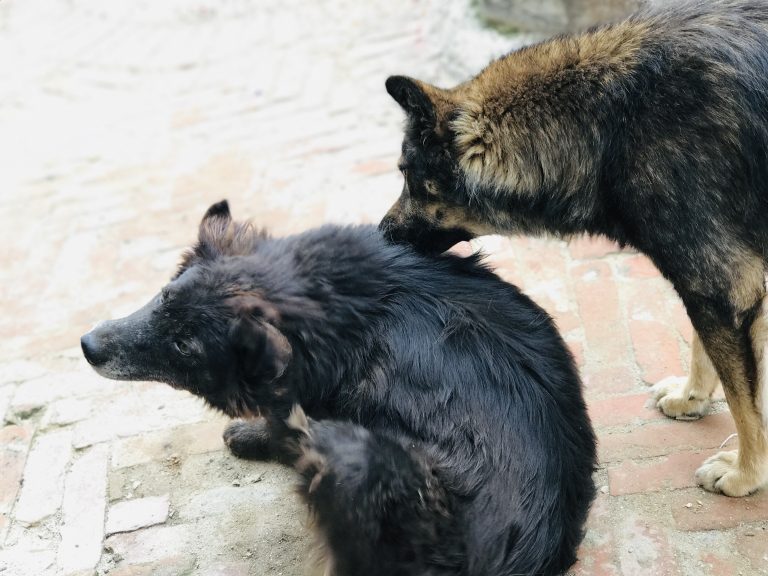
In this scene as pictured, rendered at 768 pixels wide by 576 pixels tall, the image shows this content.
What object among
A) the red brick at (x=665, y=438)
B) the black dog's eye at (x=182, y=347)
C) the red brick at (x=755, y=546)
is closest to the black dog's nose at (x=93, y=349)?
the black dog's eye at (x=182, y=347)

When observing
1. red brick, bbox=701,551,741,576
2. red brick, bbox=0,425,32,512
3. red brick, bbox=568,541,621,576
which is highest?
red brick, bbox=701,551,741,576

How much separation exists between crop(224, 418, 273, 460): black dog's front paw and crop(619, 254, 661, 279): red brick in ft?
7.01

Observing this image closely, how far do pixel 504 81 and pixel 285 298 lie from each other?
128 centimetres

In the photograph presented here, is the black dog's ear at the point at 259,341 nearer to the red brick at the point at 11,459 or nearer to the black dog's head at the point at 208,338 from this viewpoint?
the black dog's head at the point at 208,338

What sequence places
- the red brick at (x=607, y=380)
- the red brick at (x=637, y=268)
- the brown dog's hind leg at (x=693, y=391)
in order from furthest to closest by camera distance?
the red brick at (x=637, y=268)
the red brick at (x=607, y=380)
the brown dog's hind leg at (x=693, y=391)

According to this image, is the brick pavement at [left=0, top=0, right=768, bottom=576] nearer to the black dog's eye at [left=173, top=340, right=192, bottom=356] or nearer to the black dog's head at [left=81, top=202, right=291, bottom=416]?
the black dog's head at [left=81, top=202, right=291, bottom=416]

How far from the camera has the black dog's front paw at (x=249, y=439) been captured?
12.1ft

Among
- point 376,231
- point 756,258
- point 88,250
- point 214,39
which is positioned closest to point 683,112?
point 756,258

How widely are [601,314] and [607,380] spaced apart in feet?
1.55

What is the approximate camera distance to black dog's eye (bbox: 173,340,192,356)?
318 cm

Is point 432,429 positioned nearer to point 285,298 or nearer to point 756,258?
point 285,298

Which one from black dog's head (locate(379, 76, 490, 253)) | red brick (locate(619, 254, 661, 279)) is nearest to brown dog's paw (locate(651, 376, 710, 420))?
red brick (locate(619, 254, 661, 279))

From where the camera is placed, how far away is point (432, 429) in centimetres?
288

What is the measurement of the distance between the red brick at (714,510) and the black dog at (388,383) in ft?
1.59
